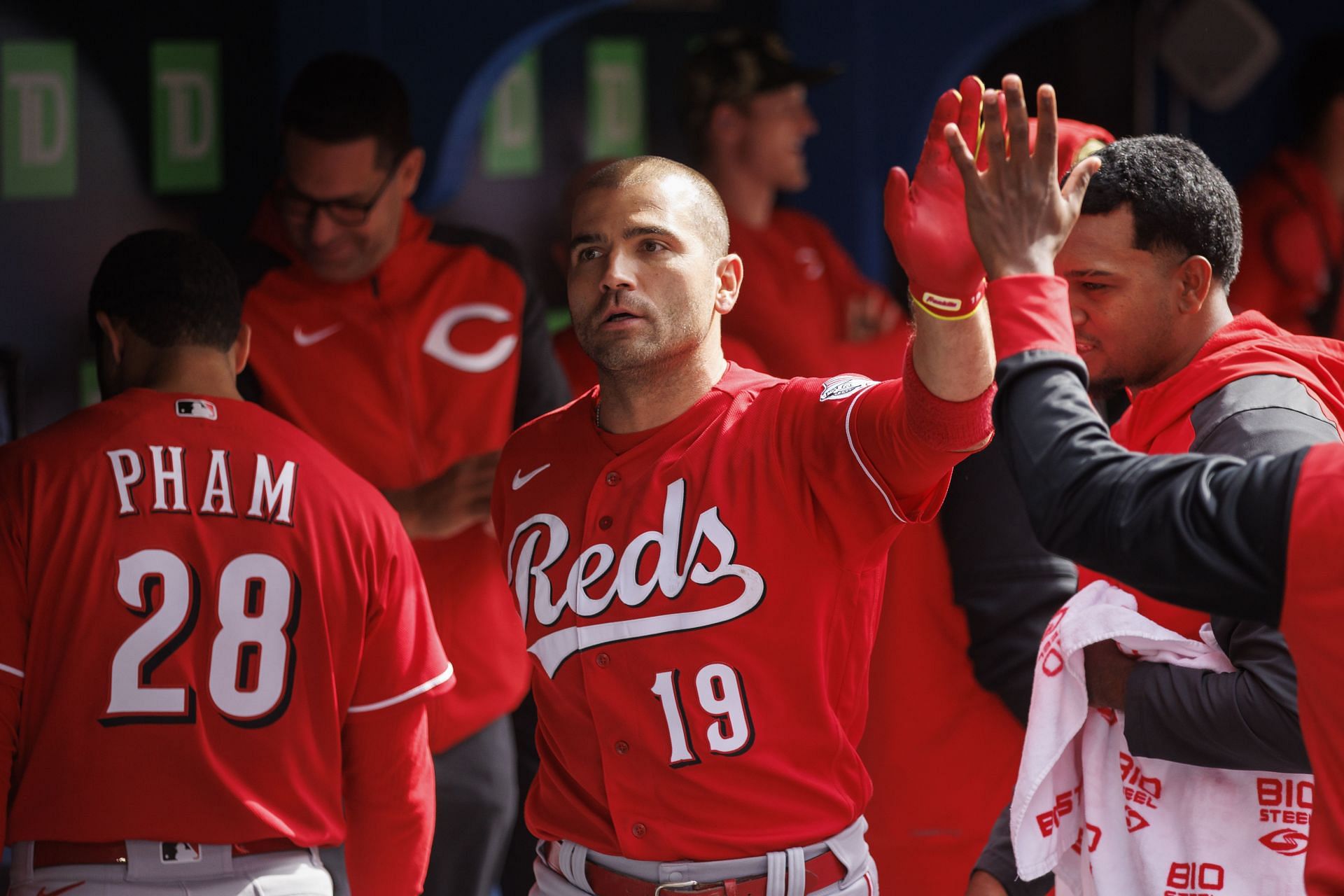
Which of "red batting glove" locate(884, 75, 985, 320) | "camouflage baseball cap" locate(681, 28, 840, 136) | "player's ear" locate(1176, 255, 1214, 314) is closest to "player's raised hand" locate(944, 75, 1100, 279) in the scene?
"red batting glove" locate(884, 75, 985, 320)

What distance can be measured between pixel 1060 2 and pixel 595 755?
322 centimetres

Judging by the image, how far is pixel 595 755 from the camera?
7.20ft

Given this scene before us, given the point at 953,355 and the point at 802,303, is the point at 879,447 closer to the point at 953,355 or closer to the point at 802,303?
the point at 953,355

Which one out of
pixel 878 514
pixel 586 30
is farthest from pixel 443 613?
pixel 586 30

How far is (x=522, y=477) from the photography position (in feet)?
7.81

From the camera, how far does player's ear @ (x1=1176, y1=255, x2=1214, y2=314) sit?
2.14 meters

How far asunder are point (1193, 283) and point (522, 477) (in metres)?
0.96

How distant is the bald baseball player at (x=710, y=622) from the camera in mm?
2117

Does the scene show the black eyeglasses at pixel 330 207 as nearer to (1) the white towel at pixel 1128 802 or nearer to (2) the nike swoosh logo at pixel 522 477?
(2) the nike swoosh logo at pixel 522 477

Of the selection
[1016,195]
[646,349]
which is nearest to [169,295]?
[646,349]

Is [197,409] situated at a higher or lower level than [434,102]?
lower

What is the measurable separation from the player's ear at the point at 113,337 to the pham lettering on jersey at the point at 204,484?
0.23 metres

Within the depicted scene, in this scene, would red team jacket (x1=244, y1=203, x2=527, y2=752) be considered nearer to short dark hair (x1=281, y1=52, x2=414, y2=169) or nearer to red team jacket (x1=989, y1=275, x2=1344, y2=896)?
short dark hair (x1=281, y1=52, x2=414, y2=169)

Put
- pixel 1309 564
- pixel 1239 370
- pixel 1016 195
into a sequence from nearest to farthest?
1. pixel 1309 564
2. pixel 1016 195
3. pixel 1239 370
